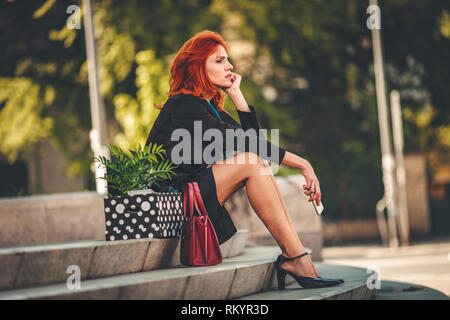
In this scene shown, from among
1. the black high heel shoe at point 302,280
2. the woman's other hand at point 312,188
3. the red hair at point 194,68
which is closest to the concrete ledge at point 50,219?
the red hair at point 194,68

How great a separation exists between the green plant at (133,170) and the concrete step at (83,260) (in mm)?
415

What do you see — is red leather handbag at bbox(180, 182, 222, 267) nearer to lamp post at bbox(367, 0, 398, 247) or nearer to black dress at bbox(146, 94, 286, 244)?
black dress at bbox(146, 94, 286, 244)

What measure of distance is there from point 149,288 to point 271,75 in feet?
49.0

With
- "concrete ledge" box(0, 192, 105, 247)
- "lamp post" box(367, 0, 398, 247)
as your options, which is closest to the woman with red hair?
"concrete ledge" box(0, 192, 105, 247)

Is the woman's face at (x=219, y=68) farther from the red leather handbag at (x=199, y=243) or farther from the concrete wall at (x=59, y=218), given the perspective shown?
the concrete wall at (x=59, y=218)

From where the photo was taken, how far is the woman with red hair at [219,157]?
4898 mm

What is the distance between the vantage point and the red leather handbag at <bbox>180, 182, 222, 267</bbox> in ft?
15.6

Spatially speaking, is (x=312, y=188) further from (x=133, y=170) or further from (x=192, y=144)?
(x=133, y=170)

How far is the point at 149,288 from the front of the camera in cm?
407

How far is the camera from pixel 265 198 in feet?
16.0

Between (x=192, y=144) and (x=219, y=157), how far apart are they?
203 millimetres

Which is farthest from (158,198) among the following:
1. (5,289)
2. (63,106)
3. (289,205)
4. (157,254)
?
(63,106)

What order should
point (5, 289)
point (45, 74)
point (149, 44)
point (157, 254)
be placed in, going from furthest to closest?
1. point (45, 74)
2. point (149, 44)
3. point (157, 254)
4. point (5, 289)
